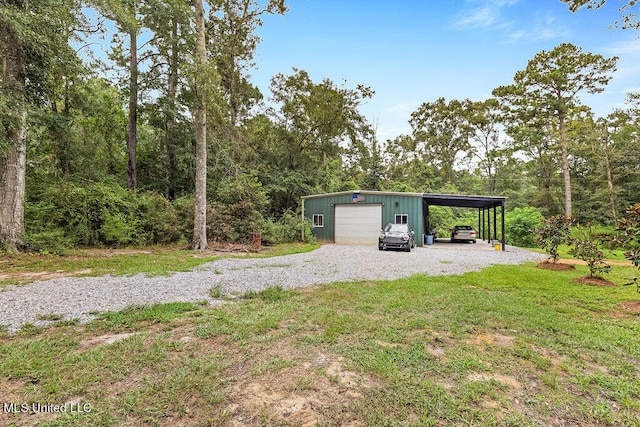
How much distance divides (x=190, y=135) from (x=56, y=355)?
14.7m

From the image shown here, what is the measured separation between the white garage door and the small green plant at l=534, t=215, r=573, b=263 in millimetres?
Result: 7735

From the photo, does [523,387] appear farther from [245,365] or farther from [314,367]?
[245,365]

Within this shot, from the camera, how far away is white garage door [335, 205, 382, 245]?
50.4ft

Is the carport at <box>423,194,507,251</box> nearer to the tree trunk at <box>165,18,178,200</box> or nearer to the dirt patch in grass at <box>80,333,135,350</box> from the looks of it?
the tree trunk at <box>165,18,178,200</box>

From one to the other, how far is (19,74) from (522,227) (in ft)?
73.8

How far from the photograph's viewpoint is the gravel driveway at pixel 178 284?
152 inches

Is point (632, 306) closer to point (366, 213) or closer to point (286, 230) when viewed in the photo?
point (366, 213)

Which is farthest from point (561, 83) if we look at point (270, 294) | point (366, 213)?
point (270, 294)

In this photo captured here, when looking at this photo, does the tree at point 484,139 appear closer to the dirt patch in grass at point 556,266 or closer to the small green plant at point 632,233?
the dirt patch in grass at point 556,266

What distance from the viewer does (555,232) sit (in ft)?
26.0

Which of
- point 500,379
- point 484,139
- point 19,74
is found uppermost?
point 484,139

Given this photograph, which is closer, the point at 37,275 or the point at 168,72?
the point at 37,275

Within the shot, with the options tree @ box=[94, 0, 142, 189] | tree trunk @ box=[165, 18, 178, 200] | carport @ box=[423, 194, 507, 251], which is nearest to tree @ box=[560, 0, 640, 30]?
carport @ box=[423, 194, 507, 251]


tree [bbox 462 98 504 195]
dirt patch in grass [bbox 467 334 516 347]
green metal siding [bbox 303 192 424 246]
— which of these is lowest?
dirt patch in grass [bbox 467 334 516 347]
